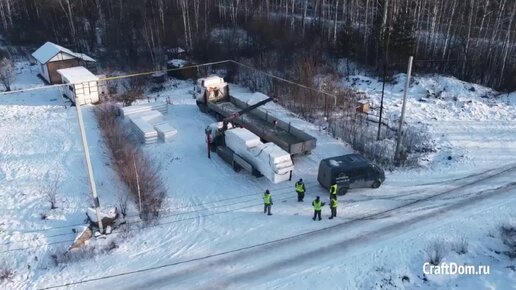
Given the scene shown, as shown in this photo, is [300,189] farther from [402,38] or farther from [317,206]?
[402,38]

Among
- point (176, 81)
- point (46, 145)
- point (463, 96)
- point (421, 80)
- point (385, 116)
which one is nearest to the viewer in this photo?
point (46, 145)

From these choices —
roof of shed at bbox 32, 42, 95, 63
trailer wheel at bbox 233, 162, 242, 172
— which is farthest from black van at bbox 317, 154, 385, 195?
roof of shed at bbox 32, 42, 95, 63

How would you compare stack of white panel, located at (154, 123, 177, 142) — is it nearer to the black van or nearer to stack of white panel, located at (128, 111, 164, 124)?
stack of white panel, located at (128, 111, 164, 124)

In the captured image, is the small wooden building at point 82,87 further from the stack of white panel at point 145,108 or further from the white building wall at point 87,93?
the stack of white panel at point 145,108

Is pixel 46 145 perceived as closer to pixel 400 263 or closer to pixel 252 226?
pixel 252 226

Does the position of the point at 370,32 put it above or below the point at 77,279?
above

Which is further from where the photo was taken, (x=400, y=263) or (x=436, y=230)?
(x=436, y=230)

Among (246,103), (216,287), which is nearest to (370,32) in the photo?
(246,103)
